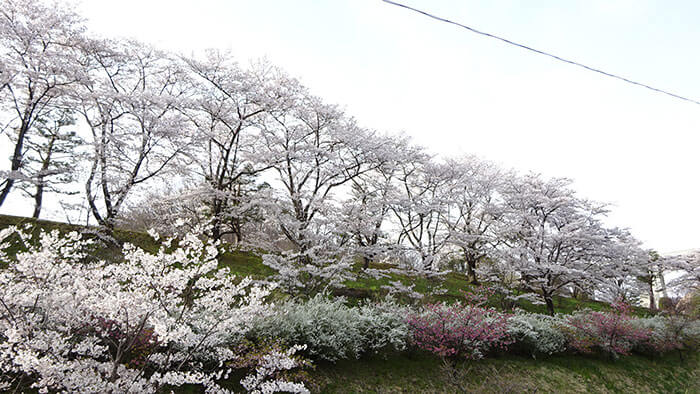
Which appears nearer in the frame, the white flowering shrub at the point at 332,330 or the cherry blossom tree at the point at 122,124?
the white flowering shrub at the point at 332,330

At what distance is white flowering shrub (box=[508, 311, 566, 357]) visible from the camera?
8.71 meters

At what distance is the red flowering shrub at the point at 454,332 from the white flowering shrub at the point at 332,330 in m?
0.44

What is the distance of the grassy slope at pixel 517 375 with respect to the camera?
621 cm

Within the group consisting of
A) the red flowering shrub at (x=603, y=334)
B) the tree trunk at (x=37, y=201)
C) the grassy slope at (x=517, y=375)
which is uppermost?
the tree trunk at (x=37, y=201)

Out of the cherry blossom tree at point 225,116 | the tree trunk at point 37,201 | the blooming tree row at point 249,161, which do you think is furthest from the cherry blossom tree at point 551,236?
the tree trunk at point 37,201

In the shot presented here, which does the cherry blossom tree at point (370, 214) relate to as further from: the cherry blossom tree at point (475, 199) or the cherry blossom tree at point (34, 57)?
the cherry blossom tree at point (34, 57)

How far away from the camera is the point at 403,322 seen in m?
7.78

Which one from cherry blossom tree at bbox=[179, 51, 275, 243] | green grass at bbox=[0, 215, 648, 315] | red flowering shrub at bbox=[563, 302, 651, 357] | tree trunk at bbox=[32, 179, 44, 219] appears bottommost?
red flowering shrub at bbox=[563, 302, 651, 357]

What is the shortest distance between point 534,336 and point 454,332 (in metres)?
3.06

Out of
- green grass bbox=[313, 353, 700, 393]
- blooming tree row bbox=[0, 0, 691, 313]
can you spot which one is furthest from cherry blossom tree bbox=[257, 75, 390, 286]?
green grass bbox=[313, 353, 700, 393]

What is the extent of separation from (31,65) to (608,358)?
68.0ft

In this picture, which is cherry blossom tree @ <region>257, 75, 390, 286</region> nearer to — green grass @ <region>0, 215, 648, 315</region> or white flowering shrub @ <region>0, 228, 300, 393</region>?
green grass @ <region>0, 215, 648, 315</region>

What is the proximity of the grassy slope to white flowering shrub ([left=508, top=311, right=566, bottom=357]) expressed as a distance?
289 mm

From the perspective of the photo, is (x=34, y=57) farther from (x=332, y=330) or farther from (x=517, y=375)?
(x=517, y=375)
